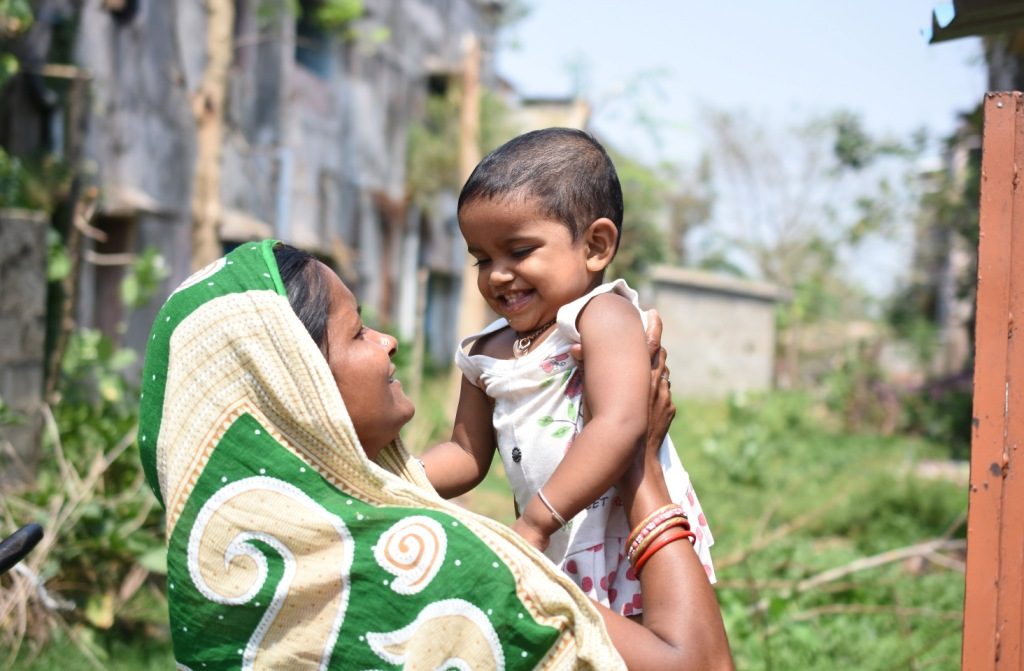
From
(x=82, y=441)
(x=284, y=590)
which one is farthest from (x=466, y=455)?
(x=82, y=441)

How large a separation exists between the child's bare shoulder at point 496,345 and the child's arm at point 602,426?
0.79 feet

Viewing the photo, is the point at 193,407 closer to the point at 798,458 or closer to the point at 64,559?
the point at 64,559

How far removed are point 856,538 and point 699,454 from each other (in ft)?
12.6

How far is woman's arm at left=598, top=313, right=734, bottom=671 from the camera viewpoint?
5.63 feet

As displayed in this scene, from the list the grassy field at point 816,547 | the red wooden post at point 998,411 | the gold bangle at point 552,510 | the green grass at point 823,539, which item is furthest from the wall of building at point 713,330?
the gold bangle at point 552,510

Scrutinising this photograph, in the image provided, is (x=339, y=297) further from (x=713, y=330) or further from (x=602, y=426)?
(x=713, y=330)

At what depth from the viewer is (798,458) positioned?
456 inches

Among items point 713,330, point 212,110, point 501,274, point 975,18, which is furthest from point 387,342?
point 713,330

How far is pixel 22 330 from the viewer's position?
16.1 feet

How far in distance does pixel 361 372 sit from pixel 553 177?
51 cm

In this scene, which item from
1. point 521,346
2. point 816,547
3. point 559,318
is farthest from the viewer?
point 816,547

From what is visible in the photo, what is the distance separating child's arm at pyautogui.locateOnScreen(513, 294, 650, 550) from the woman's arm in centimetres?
6

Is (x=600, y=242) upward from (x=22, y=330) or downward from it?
upward

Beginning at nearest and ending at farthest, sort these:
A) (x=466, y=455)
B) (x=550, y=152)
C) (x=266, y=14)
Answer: (x=550, y=152) < (x=466, y=455) < (x=266, y=14)
